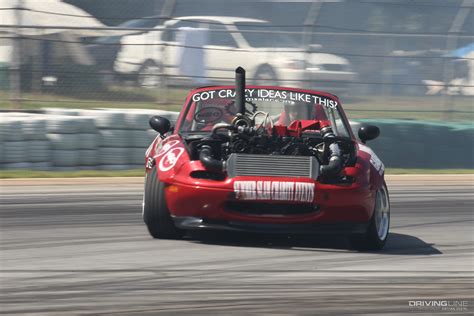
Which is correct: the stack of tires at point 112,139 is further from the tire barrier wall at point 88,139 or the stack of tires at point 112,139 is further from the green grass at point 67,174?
the green grass at point 67,174

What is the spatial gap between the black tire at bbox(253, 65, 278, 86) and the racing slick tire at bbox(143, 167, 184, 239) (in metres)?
8.62

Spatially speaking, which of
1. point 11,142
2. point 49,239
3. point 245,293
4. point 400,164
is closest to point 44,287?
point 245,293

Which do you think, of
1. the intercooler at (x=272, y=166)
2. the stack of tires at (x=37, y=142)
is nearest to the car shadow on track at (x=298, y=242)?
the intercooler at (x=272, y=166)

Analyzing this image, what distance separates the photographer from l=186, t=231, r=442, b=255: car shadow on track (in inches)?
282

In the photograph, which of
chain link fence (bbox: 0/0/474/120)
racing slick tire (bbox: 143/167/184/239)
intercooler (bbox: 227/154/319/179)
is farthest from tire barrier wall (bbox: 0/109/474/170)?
intercooler (bbox: 227/154/319/179)

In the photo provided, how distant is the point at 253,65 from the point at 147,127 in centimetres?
322

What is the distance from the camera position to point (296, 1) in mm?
15766

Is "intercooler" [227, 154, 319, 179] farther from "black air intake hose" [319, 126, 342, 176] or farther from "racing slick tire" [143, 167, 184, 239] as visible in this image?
"racing slick tire" [143, 167, 184, 239]

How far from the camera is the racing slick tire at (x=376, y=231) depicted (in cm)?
714

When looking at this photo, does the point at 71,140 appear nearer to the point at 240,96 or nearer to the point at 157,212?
the point at 240,96

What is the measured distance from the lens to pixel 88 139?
1255 centimetres

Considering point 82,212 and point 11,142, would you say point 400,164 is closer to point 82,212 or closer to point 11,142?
point 11,142

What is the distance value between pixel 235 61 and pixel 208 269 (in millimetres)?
9756

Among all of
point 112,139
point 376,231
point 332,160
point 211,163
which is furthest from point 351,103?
point 211,163
